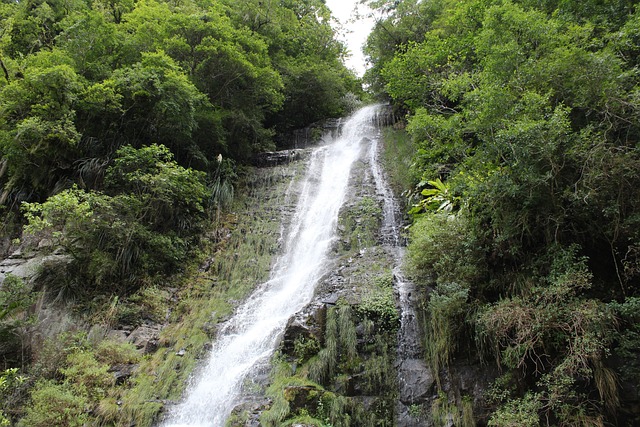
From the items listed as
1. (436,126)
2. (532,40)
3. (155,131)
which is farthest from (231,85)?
(532,40)

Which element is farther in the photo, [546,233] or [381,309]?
[381,309]

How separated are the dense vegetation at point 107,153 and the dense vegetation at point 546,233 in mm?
6153

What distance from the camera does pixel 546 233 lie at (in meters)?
6.35

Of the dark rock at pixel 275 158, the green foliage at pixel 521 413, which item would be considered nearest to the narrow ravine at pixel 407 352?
the green foliage at pixel 521 413

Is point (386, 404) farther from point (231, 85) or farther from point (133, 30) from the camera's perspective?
point (133, 30)

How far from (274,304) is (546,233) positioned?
6151mm

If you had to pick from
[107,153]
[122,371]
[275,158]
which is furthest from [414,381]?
[275,158]

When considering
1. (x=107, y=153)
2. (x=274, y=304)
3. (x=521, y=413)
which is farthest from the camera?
(x=107, y=153)

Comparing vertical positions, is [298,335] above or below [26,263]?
below

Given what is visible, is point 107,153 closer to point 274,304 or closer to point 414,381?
point 274,304

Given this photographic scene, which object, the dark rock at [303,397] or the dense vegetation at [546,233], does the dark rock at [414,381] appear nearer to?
the dense vegetation at [546,233]

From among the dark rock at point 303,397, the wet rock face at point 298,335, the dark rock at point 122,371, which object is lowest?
the dark rock at point 303,397

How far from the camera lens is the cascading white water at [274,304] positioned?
743cm

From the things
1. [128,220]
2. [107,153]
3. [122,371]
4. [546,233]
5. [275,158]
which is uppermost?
[275,158]
